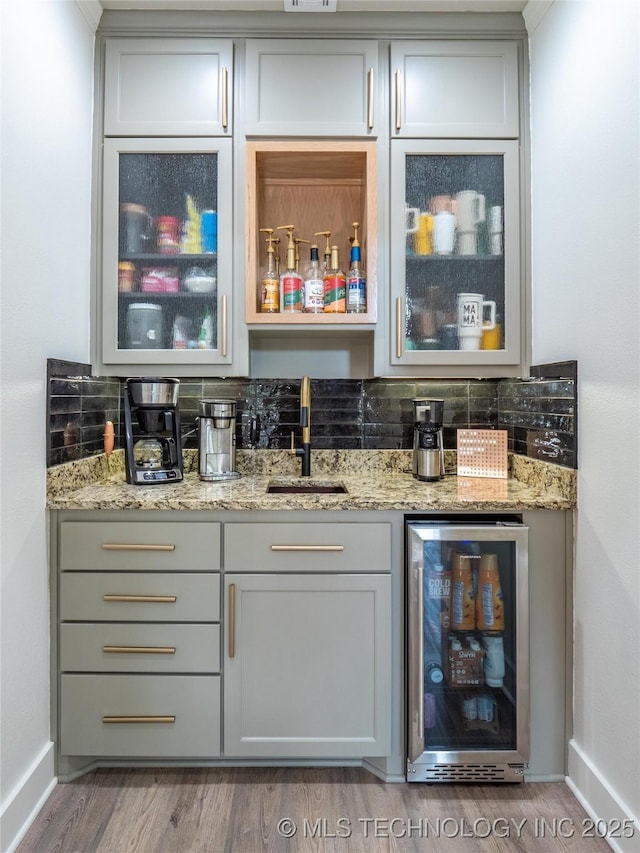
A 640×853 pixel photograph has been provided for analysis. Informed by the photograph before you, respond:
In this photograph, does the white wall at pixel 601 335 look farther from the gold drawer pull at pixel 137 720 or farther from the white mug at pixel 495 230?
the gold drawer pull at pixel 137 720

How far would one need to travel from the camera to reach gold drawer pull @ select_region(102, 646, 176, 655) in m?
1.61

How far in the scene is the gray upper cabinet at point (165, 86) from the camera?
6.17 feet

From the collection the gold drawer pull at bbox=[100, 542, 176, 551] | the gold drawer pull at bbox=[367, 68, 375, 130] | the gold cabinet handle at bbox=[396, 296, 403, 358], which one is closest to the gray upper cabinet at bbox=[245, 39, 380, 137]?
the gold drawer pull at bbox=[367, 68, 375, 130]

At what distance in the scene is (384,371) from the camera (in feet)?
6.33

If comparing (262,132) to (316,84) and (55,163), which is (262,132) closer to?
(316,84)

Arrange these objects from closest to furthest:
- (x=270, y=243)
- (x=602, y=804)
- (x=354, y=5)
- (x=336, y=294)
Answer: (x=602, y=804) < (x=354, y=5) < (x=336, y=294) < (x=270, y=243)

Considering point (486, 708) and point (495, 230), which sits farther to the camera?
point (495, 230)

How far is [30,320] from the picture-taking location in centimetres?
149

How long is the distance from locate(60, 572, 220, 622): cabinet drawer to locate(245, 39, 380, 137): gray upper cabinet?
1620 millimetres

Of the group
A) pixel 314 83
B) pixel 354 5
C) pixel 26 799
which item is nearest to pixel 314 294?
pixel 314 83

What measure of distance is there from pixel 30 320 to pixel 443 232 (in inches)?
55.4

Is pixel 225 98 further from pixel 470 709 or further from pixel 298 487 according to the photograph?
pixel 470 709

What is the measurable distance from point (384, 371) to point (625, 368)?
2.61 feet

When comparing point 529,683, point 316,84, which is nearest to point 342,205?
point 316,84
